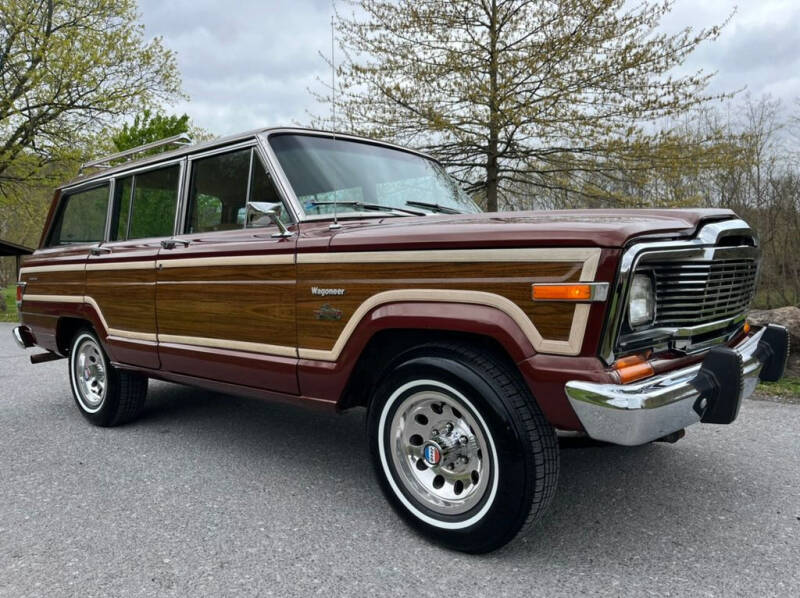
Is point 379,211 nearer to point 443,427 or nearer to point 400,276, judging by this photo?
point 400,276

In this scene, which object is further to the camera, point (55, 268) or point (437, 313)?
point (55, 268)

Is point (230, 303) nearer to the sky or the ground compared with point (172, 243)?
nearer to the ground

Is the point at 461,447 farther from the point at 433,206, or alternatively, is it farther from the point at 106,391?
the point at 106,391

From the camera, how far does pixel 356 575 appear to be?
7.75 ft

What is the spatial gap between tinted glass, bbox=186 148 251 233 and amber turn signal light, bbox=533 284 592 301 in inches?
77.9

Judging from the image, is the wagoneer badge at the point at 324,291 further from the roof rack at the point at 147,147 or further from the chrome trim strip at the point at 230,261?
the roof rack at the point at 147,147

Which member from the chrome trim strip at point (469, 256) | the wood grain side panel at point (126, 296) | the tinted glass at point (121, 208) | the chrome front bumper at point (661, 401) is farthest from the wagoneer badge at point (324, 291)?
the tinted glass at point (121, 208)

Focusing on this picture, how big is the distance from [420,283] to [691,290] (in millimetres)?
1111

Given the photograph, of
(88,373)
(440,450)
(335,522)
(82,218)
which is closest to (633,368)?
(440,450)

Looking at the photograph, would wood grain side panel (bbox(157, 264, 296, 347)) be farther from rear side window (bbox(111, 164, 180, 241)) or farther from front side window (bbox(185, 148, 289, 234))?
rear side window (bbox(111, 164, 180, 241))

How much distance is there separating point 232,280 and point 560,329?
1.93 metres

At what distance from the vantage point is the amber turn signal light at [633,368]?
2137 mm

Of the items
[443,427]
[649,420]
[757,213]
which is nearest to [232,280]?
[443,427]

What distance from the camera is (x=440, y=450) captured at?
102 inches
